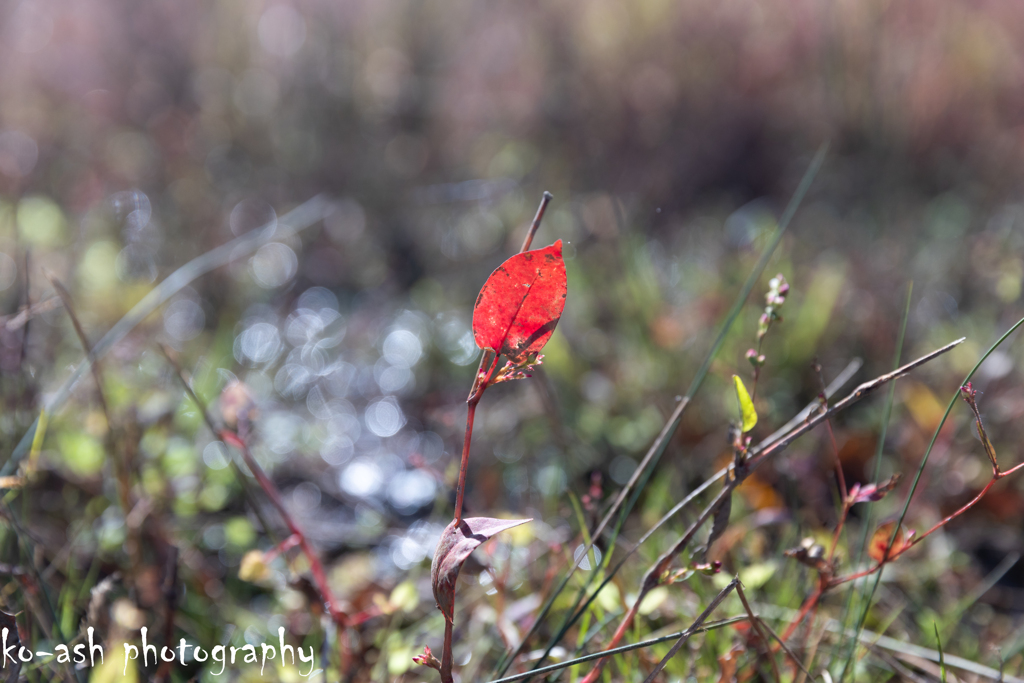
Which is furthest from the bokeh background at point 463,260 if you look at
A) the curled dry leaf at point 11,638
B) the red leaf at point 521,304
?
the red leaf at point 521,304

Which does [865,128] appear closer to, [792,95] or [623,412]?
[792,95]

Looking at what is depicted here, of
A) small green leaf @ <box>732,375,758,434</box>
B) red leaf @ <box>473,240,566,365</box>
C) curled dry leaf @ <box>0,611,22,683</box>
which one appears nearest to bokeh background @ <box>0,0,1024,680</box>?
curled dry leaf @ <box>0,611,22,683</box>

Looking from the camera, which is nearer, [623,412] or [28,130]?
[623,412]

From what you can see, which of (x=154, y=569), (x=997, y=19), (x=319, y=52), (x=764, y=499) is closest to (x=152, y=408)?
(x=154, y=569)

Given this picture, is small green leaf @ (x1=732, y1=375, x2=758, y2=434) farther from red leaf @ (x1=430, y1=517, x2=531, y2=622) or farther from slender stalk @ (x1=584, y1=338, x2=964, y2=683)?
red leaf @ (x1=430, y1=517, x2=531, y2=622)

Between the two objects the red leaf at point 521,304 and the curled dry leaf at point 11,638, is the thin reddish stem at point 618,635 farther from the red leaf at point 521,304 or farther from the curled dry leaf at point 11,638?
the curled dry leaf at point 11,638

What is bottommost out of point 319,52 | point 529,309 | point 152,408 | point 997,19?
point 152,408
